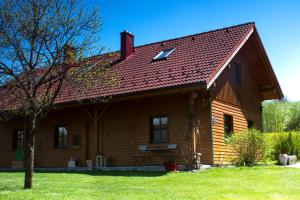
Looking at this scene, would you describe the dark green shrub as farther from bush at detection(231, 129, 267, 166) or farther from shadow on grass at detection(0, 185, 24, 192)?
shadow on grass at detection(0, 185, 24, 192)

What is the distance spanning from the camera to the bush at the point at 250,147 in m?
15.7

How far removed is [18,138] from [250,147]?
12126 millimetres

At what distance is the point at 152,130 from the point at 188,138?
2.08m

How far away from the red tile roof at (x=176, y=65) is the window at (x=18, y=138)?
3584mm

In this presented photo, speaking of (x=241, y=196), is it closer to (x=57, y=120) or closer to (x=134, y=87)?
(x=134, y=87)

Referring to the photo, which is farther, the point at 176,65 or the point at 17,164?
the point at 17,164

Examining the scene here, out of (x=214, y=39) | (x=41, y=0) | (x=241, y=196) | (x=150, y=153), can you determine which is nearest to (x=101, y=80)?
(x=41, y=0)

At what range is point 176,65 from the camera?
17078 millimetres

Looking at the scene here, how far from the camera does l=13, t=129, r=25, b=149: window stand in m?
21.5

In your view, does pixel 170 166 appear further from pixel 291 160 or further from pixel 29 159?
pixel 29 159

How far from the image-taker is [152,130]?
17000 mm

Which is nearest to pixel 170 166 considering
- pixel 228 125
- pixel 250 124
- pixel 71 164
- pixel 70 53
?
pixel 228 125

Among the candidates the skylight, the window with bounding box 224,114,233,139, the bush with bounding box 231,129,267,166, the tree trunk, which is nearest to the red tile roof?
the skylight

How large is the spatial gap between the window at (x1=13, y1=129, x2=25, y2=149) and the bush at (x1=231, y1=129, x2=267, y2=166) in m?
11.1
